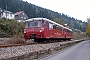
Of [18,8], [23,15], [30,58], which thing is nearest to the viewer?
[30,58]

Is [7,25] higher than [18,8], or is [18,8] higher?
[18,8]

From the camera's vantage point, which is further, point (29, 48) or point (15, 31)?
point (15, 31)

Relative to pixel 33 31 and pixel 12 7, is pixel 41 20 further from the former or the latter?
pixel 12 7

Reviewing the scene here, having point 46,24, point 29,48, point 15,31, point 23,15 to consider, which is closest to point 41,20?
point 46,24

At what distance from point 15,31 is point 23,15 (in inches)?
2718

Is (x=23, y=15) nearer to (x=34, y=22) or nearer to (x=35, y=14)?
(x=35, y=14)

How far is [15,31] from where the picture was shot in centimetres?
3631

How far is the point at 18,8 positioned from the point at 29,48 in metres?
96.7

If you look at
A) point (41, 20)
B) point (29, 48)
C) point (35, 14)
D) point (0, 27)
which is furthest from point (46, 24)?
point (35, 14)

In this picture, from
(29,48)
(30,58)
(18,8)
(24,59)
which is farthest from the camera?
(18,8)

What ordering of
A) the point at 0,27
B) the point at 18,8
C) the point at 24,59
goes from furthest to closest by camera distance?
the point at 18,8 → the point at 0,27 → the point at 24,59

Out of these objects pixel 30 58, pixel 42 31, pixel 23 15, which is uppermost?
pixel 23 15

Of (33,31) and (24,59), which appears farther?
(33,31)

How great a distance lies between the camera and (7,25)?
123 feet
